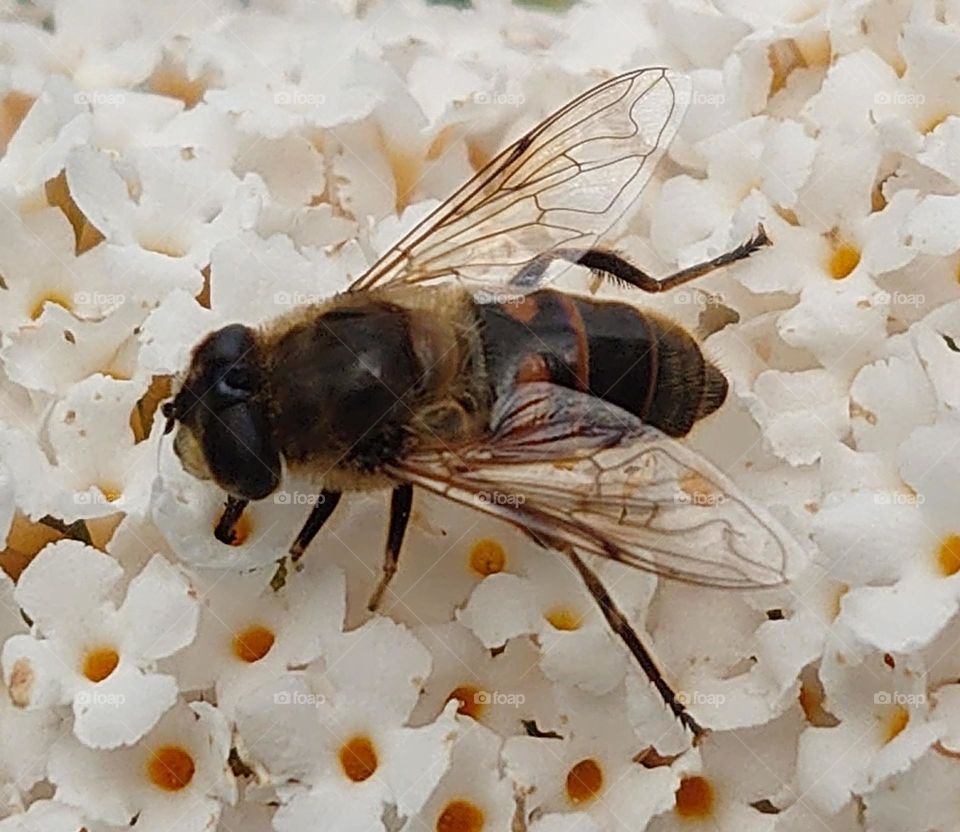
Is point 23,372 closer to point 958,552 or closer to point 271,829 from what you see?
point 271,829

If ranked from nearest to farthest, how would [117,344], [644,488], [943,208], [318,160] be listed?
[644,488] < [943,208] < [117,344] < [318,160]

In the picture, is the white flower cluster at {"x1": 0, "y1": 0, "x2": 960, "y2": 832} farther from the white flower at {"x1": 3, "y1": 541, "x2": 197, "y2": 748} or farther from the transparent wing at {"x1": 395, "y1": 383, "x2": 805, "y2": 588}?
the transparent wing at {"x1": 395, "y1": 383, "x2": 805, "y2": 588}

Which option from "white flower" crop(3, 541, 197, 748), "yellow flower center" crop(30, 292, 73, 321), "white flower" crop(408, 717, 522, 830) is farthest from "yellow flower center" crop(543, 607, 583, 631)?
"yellow flower center" crop(30, 292, 73, 321)

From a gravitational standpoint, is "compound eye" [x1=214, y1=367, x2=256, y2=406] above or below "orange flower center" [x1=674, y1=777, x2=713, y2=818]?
above

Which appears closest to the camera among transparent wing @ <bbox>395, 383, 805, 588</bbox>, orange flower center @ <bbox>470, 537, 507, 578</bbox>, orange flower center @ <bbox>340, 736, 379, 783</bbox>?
transparent wing @ <bbox>395, 383, 805, 588</bbox>

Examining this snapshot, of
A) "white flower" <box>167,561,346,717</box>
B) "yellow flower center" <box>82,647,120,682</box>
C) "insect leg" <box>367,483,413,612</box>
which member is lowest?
"yellow flower center" <box>82,647,120,682</box>

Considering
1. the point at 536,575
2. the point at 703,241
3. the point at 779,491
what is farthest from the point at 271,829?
the point at 703,241
